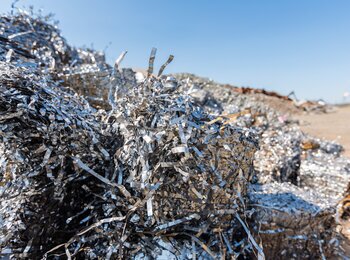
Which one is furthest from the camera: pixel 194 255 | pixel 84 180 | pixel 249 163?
pixel 249 163

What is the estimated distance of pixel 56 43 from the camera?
2.62 metres

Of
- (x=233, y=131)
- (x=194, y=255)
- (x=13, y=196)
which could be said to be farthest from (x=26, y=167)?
(x=233, y=131)

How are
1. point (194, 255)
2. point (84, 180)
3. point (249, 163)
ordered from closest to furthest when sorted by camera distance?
1. point (194, 255)
2. point (84, 180)
3. point (249, 163)

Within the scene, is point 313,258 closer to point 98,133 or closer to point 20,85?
point 98,133

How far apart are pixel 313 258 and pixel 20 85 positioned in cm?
150

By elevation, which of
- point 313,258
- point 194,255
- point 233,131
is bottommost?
point 313,258

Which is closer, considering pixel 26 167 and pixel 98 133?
pixel 26 167

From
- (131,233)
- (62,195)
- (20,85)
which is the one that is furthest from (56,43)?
(131,233)

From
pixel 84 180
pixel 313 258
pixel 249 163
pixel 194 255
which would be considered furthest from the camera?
pixel 313 258

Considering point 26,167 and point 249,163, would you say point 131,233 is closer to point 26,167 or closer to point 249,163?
point 26,167

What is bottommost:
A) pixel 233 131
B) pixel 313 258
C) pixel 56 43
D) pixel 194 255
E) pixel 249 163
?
pixel 313 258

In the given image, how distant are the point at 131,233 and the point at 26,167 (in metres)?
0.38

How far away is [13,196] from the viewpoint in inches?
37.2

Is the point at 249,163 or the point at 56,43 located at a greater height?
the point at 56,43
